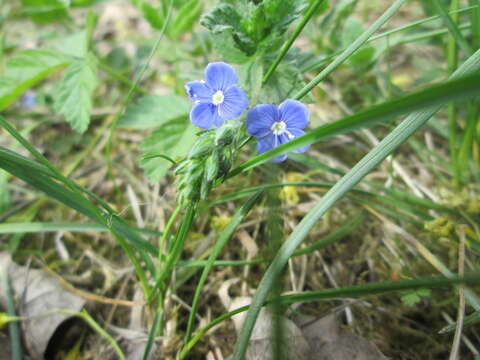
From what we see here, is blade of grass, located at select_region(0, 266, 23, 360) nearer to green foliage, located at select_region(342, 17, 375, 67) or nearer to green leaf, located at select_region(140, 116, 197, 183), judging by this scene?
green leaf, located at select_region(140, 116, 197, 183)

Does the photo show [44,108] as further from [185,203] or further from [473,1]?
[473,1]

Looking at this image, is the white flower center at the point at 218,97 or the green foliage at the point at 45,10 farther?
the green foliage at the point at 45,10

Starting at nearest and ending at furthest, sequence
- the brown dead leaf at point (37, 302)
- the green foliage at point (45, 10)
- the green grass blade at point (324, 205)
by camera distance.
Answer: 1. the green grass blade at point (324, 205)
2. the brown dead leaf at point (37, 302)
3. the green foliage at point (45, 10)

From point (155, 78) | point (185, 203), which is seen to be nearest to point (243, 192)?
point (185, 203)

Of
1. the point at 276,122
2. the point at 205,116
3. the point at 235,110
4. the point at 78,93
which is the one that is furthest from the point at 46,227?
the point at 276,122

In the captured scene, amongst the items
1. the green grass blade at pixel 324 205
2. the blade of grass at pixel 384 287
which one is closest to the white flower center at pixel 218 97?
the green grass blade at pixel 324 205

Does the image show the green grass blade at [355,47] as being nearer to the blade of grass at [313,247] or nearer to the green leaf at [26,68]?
the blade of grass at [313,247]
